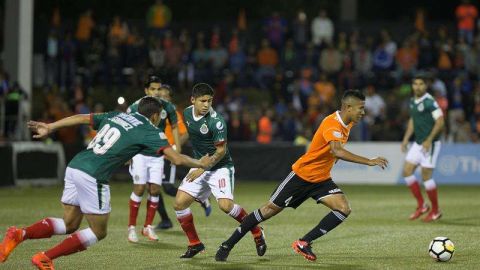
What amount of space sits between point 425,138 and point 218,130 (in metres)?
5.64

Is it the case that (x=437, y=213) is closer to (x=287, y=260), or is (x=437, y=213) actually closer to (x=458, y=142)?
(x=287, y=260)

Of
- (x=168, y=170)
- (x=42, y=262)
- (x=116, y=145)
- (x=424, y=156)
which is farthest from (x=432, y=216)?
(x=42, y=262)

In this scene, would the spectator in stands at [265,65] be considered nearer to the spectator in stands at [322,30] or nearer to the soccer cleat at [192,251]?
the spectator in stands at [322,30]

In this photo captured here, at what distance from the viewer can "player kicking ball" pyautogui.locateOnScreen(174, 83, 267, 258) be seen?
1083 centimetres

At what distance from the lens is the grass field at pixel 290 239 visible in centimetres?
1042

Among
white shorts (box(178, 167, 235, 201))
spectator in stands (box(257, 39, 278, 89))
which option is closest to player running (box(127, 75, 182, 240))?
white shorts (box(178, 167, 235, 201))

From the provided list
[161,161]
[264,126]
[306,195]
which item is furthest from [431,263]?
[264,126]

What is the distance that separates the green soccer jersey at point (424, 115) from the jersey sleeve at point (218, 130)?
5.48m

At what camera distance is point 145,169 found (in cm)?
1286

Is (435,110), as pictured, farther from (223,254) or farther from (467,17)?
(467,17)

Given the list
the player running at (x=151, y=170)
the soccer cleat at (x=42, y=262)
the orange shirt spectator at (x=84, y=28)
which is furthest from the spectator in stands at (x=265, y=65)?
the soccer cleat at (x=42, y=262)

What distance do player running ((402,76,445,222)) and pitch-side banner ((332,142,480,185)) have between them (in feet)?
26.2

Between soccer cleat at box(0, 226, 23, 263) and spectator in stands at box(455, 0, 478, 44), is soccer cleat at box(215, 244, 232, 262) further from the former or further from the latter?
spectator in stands at box(455, 0, 478, 44)

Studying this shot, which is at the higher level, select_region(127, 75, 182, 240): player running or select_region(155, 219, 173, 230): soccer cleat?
select_region(127, 75, 182, 240): player running
